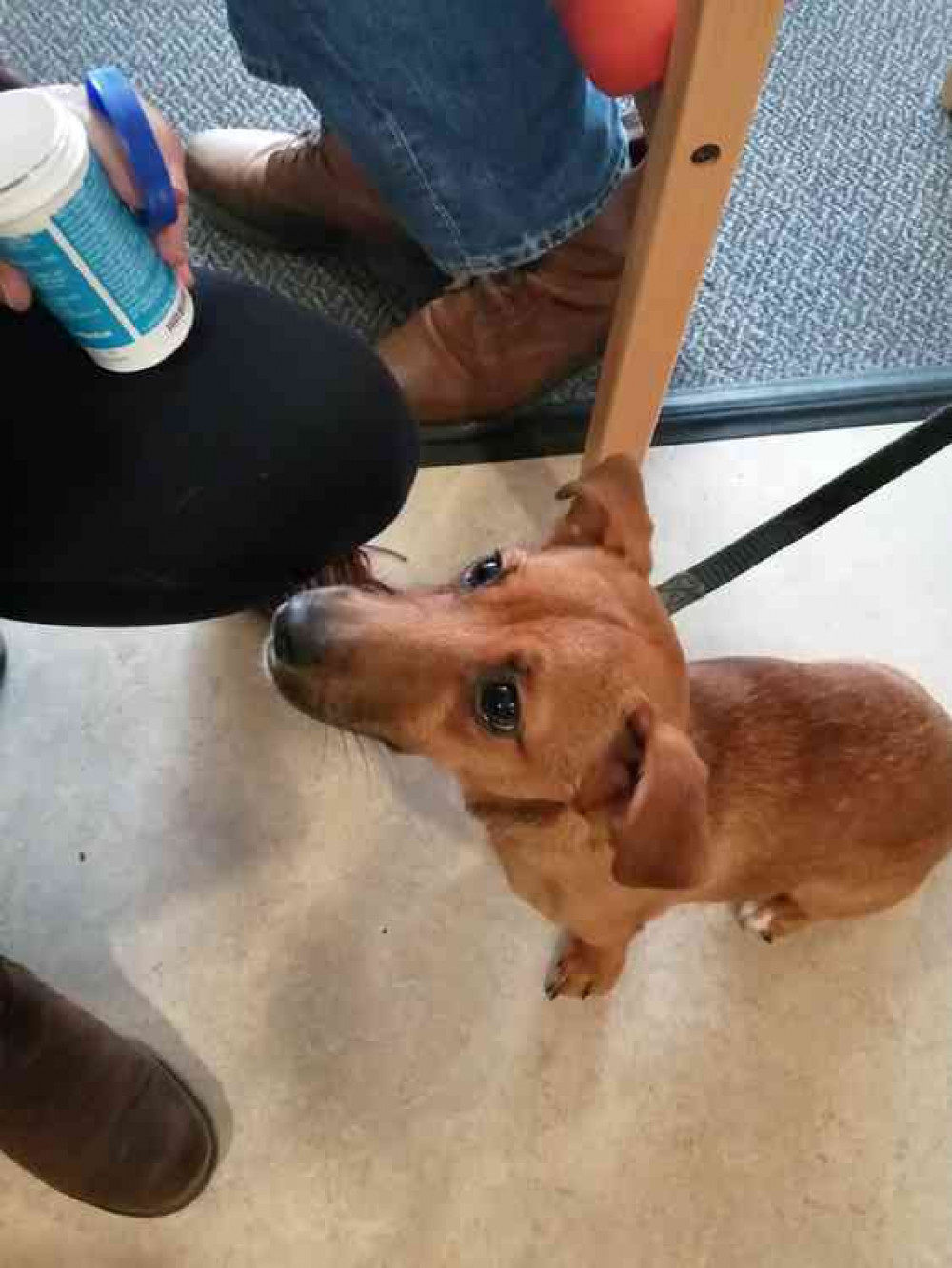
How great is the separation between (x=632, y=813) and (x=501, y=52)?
3.89 feet

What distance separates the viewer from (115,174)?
3.90 feet

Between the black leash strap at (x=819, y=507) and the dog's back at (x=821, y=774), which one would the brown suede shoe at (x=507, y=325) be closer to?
the black leash strap at (x=819, y=507)

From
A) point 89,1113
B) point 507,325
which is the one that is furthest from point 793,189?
point 89,1113

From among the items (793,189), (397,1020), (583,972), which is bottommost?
(397,1020)

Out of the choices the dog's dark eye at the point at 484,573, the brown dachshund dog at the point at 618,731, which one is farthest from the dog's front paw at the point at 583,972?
the dog's dark eye at the point at 484,573

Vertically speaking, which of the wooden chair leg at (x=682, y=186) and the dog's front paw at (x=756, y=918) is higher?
the wooden chair leg at (x=682, y=186)

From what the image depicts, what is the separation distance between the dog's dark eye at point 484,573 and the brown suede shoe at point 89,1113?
0.86 meters

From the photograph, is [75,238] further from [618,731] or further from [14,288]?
[618,731]

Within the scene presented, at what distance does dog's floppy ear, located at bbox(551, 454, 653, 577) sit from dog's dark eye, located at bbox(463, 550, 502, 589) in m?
0.13

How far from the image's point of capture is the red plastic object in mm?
1298

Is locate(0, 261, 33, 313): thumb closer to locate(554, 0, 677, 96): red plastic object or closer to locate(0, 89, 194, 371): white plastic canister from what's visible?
locate(0, 89, 194, 371): white plastic canister

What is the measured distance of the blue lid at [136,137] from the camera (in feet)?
3.71

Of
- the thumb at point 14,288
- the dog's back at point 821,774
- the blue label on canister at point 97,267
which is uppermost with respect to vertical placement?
the blue label on canister at point 97,267

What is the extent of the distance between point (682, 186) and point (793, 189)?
1239mm
